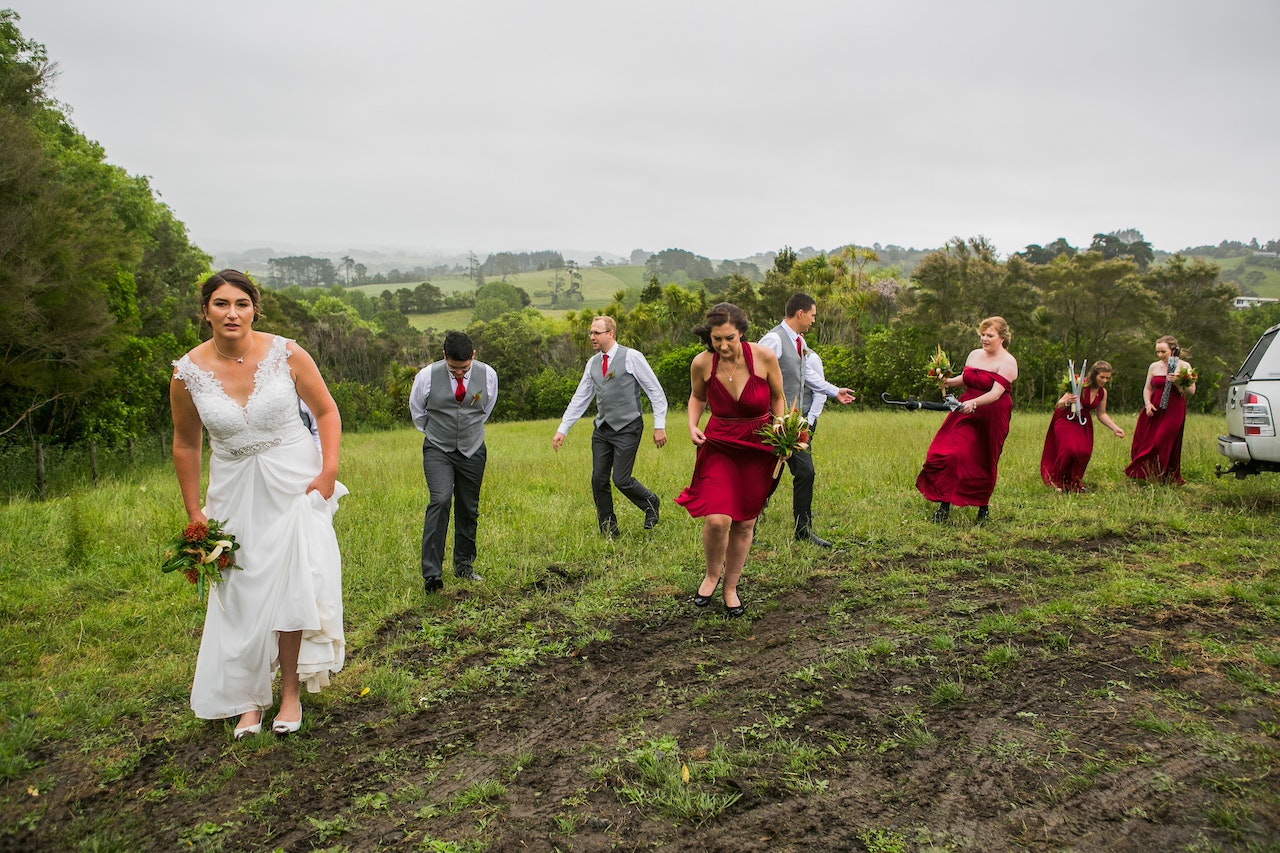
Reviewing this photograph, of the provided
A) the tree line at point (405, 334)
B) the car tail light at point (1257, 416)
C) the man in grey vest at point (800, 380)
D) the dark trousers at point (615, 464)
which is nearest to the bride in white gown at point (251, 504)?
the dark trousers at point (615, 464)

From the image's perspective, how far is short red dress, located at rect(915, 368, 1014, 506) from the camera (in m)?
8.47

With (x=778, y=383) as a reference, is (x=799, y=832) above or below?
below

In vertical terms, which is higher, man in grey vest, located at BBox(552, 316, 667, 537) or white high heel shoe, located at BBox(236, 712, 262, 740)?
man in grey vest, located at BBox(552, 316, 667, 537)

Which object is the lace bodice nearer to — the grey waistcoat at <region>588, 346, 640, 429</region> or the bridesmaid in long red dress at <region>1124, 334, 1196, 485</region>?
the grey waistcoat at <region>588, 346, 640, 429</region>

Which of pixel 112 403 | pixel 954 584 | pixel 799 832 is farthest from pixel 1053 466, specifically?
pixel 112 403

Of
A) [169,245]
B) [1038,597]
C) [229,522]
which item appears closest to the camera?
[229,522]

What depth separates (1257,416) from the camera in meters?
8.28

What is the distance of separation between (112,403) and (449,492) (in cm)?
1765

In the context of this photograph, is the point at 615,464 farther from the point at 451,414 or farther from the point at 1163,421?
the point at 1163,421

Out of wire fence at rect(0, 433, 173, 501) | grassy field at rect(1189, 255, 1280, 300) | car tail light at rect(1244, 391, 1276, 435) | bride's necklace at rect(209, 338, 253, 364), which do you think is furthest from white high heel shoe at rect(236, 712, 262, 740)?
grassy field at rect(1189, 255, 1280, 300)

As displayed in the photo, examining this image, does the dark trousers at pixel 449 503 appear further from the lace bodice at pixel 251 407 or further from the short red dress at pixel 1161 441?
the short red dress at pixel 1161 441

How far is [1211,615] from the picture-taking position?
5270mm

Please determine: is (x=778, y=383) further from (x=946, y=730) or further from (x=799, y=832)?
(x=799, y=832)

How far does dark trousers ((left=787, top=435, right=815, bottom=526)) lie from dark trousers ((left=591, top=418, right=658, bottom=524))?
1.54 metres
